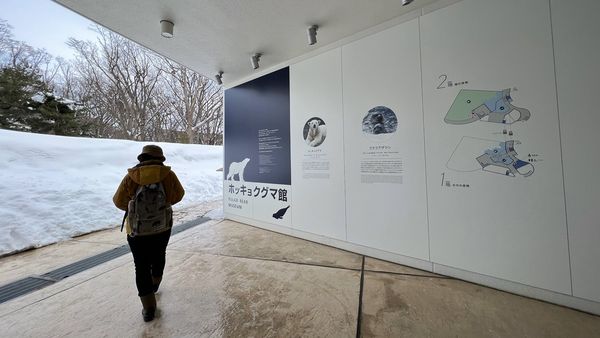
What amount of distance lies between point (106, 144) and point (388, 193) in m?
9.58

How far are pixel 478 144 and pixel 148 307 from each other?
3190 mm

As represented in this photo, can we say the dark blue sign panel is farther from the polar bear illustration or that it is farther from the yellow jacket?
the yellow jacket

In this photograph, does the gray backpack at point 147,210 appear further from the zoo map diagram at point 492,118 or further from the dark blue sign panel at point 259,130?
the zoo map diagram at point 492,118

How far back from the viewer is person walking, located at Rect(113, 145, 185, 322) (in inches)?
65.2

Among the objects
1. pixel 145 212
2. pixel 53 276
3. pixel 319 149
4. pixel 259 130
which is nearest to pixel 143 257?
pixel 145 212

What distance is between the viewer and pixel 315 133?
10.7 ft

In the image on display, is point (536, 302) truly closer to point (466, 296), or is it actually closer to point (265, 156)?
point (466, 296)

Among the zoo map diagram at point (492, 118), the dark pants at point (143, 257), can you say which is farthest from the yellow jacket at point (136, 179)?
the zoo map diagram at point (492, 118)

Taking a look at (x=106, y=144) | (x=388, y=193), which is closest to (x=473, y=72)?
(x=388, y=193)

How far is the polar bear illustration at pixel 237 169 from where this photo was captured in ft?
14.3

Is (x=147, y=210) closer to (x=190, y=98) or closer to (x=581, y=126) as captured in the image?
(x=581, y=126)

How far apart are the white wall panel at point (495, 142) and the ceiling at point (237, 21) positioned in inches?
26.8

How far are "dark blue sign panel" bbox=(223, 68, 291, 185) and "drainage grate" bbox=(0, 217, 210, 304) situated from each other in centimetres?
221

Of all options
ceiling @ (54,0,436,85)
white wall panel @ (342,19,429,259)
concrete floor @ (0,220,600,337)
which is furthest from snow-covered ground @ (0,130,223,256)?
white wall panel @ (342,19,429,259)
